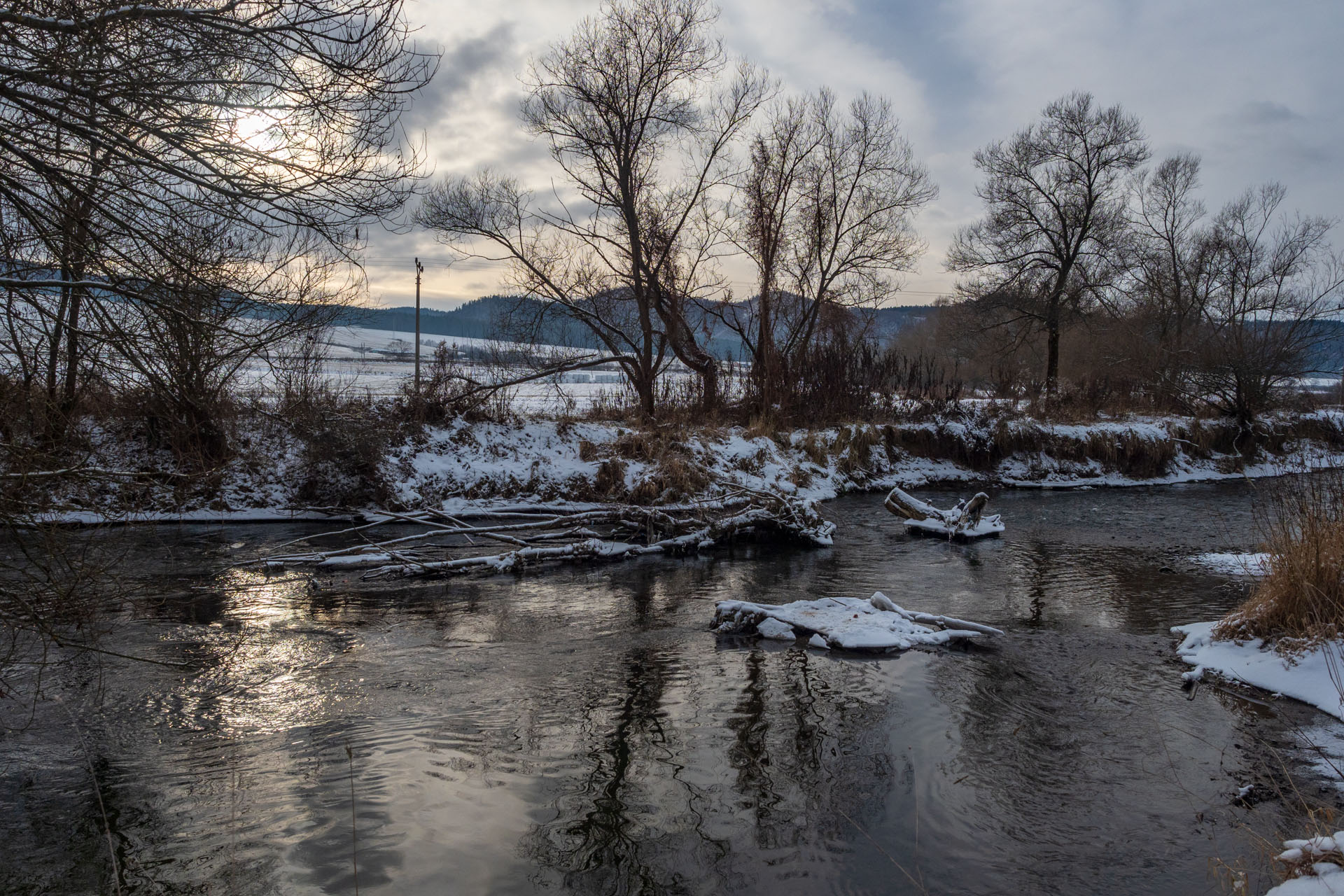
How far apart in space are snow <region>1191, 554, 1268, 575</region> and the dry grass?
10.4 ft

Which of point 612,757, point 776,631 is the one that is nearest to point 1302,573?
point 776,631

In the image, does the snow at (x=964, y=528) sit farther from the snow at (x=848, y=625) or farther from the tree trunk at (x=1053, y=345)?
the tree trunk at (x=1053, y=345)

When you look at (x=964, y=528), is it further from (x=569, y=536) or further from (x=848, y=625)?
(x=569, y=536)

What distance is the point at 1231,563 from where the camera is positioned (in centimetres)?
1120

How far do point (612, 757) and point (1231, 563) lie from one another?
34.3 feet

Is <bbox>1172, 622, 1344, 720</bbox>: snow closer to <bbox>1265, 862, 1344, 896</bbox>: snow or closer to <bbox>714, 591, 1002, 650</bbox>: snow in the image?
<bbox>714, 591, 1002, 650</bbox>: snow

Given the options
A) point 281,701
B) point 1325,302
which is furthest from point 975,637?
point 1325,302

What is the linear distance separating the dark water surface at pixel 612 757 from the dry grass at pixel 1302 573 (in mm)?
893

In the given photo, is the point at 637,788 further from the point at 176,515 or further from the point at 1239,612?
the point at 176,515

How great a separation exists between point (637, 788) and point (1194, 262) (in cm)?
3684

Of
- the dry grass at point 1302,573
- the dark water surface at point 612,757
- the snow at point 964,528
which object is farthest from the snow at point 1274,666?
the snow at point 964,528

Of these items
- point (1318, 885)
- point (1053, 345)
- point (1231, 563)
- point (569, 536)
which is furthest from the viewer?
point (1053, 345)

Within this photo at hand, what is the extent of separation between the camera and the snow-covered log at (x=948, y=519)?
13.5 meters

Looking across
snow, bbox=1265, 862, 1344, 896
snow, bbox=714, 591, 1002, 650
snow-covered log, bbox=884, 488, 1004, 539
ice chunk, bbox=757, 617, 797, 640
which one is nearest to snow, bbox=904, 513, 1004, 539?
snow-covered log, bbox=884, 488, 1004, 539
